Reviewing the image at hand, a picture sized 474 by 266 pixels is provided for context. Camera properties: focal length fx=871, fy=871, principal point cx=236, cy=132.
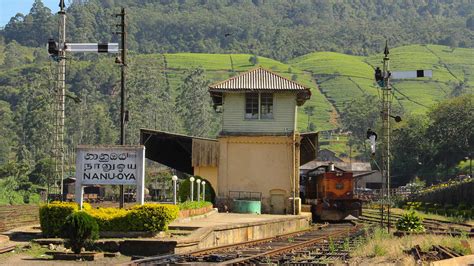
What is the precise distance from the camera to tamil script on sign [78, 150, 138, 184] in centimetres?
2566

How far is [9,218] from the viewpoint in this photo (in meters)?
34.8

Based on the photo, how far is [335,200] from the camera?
156 feet

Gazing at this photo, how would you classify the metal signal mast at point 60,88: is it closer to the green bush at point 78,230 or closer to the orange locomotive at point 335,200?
the green bush at point 78,230

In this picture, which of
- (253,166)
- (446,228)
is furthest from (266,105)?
(446,228)

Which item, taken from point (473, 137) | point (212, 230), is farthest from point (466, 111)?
point (212, 230)

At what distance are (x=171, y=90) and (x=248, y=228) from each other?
147 m

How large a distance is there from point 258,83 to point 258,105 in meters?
1.16

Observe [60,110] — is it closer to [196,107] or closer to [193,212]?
[193,212]

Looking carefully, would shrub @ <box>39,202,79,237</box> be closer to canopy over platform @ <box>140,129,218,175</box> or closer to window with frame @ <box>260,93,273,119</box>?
canopy over platform @ <box>140,129,218,175</box>

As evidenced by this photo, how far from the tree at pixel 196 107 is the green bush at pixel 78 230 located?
108849 millimetres

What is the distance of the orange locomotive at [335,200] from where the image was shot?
47.7 meters

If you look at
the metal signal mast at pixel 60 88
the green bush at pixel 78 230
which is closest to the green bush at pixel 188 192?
the metal signal mast at pixel 60 88

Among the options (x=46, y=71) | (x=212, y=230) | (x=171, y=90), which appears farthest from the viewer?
(x=171, y=90)

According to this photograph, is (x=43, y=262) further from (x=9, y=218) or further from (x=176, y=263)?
(x=9, y=218)
